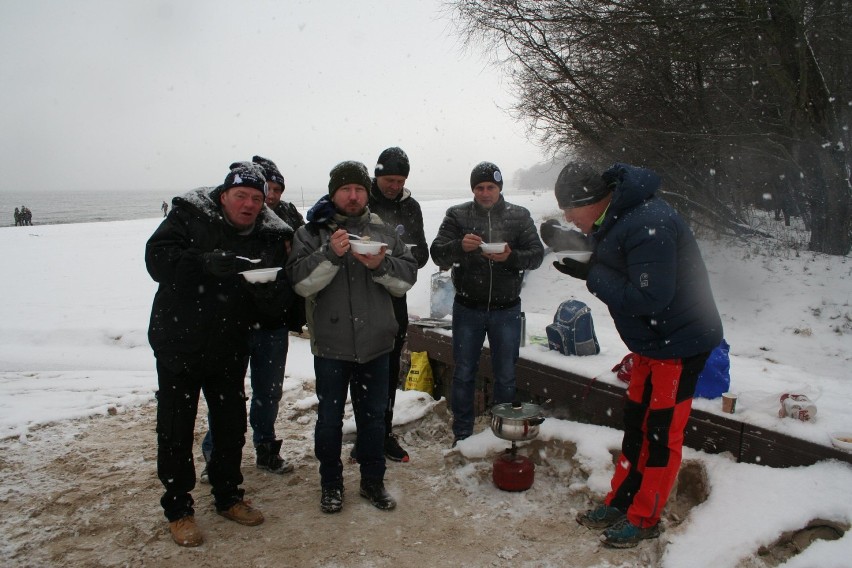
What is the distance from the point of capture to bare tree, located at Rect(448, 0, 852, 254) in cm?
771

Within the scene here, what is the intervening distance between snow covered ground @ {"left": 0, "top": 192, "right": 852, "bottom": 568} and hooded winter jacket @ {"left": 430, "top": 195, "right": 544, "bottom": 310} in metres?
0.96

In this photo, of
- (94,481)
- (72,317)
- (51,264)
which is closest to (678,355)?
(94,481)

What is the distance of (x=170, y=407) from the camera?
296 centimetres

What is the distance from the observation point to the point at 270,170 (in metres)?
3.96

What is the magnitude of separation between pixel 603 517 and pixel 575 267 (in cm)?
151

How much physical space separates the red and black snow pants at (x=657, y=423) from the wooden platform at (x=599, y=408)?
0.66 m

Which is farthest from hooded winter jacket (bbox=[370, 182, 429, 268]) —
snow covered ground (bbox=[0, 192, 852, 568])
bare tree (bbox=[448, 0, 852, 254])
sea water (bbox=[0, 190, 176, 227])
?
sea water (bbox=[0, 190, 176, 227])

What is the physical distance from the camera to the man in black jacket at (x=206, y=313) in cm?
288

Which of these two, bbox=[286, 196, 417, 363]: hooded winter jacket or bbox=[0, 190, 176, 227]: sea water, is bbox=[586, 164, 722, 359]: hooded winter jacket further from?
bbox=[0, 190, 176, 227]: sea water

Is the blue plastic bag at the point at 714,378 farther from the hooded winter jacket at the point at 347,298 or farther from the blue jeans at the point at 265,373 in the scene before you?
the blue jeans at the point at 265,373

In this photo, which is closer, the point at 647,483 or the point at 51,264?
the point at 647,483

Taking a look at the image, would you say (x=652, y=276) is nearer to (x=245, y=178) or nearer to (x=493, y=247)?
(x=493, y=247)

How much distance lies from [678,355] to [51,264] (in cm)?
1713

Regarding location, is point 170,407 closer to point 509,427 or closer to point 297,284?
point 297,284
